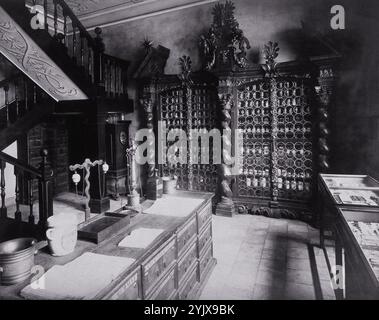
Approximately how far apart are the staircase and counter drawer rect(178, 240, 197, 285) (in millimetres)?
2139

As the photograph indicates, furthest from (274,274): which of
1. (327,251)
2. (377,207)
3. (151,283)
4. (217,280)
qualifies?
(151,283)

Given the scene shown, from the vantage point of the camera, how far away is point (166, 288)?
223cm

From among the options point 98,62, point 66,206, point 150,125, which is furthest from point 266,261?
point 98,62

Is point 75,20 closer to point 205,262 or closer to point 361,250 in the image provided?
point 205,262

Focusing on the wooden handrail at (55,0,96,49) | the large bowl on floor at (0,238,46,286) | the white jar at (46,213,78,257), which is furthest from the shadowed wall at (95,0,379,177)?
the large bowl on floor at (0,238,46,286)

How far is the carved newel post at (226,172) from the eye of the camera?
18.2 feet

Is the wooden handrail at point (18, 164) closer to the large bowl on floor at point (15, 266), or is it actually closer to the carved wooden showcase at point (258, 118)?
the large bowl on floor at point (15, 266)

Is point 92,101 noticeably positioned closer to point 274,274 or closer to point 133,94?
point 133,94

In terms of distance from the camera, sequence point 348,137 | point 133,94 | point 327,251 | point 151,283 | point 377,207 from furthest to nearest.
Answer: point 133,94, point 348,137, point 327,251, point 377,207, point 151,283

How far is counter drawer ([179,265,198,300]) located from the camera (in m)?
2.53

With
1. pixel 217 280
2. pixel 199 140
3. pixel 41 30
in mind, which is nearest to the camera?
pixel 217 280

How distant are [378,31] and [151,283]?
4.91 m

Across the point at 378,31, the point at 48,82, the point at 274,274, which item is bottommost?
the point at 274,274

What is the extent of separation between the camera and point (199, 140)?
5973mm
